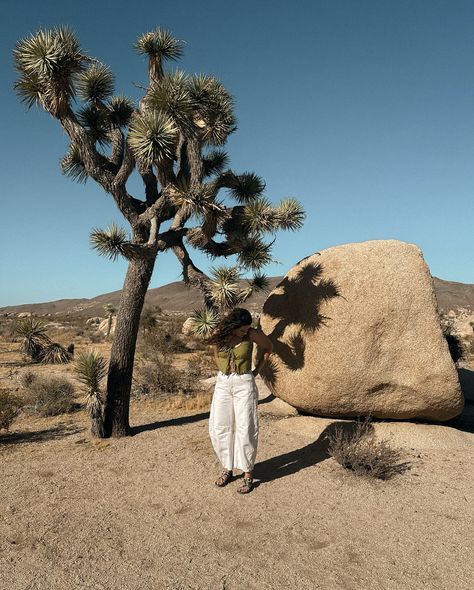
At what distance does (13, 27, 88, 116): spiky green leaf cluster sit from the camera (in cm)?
610

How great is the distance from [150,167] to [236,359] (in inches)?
166

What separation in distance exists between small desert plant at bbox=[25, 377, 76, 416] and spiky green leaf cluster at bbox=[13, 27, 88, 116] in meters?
5.09

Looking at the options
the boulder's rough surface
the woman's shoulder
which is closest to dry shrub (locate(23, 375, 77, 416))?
the boulder's rough surface

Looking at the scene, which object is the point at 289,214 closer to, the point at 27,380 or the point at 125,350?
the point at 125,350

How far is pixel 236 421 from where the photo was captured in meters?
4.57

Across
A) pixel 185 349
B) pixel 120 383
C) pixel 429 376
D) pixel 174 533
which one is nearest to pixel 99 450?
pixel 120 383

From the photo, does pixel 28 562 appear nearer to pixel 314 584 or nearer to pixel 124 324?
pixel 314 584

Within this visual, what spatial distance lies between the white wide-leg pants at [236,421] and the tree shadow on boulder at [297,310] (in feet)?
7.04

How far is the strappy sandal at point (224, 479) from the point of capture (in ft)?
15.3

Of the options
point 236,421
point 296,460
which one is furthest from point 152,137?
point 296,460

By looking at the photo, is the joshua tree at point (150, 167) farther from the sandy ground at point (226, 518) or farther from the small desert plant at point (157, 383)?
the small desert plant at point (157, 383)

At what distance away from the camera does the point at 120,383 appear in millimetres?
6594

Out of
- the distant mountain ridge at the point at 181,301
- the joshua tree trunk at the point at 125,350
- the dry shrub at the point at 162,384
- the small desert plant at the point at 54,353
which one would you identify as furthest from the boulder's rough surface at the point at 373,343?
the distant mountain ridge at the point at 181,301

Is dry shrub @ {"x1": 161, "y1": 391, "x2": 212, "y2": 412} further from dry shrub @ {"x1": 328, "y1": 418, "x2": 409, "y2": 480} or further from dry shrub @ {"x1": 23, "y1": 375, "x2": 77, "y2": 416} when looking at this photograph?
dry shrub @ {"x1": 328, "y1": 418, "x2": 409, "y2": 480}
